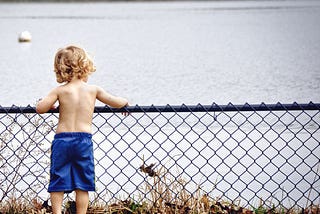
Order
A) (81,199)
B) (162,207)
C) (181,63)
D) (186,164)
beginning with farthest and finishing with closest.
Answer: (181,63) < (186,164) < (162,207) < (81,199)

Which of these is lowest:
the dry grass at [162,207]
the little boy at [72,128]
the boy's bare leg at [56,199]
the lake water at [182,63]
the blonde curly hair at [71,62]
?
the boy's bare leg at [56,199]

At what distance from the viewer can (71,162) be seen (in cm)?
449

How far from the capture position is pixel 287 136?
839 cm

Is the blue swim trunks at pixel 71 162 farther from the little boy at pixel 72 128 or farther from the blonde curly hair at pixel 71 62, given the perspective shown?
the blonde curly hair at pixel 71 62

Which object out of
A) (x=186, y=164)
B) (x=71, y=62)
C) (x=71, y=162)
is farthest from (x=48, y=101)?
(x=186, y=164)

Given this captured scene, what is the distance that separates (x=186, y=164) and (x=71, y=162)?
2910mm

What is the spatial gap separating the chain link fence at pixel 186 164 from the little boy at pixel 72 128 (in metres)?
0.31

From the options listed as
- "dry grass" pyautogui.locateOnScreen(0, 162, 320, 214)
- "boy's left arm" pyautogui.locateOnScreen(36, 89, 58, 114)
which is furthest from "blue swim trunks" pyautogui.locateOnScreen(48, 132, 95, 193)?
"dry grass" pyautogui.locateOnScreen(0, 162, 320, 214)

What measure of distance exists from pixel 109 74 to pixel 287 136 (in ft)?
27.5

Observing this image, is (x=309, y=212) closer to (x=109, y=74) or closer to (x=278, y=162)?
(x=278, y=162)

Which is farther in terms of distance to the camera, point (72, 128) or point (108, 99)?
point (108, 99)

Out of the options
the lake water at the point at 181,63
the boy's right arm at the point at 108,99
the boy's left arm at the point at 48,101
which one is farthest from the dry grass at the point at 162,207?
the lake water at the point at 181,63

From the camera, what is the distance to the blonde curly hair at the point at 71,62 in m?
4.47

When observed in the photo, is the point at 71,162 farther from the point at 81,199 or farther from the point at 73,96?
the point at 73,96
